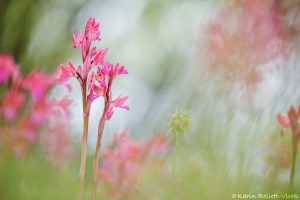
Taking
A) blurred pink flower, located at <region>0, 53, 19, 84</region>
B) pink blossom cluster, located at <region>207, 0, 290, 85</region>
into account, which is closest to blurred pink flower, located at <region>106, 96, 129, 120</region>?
pink blossom cluster, located at <region>207, 0, 290, 85</region>

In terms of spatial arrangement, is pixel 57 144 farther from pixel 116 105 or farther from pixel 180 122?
pixel 116 105

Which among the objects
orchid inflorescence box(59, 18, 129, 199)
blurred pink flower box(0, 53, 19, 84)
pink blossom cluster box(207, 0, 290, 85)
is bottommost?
orchid inflorescence box(59, 18, 129, 199)

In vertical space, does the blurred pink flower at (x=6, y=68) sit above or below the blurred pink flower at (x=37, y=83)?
above

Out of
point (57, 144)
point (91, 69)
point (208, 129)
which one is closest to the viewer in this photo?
point (91, 69)

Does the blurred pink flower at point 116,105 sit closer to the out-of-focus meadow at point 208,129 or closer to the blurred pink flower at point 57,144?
the out-of-focus meadow at point 208,129

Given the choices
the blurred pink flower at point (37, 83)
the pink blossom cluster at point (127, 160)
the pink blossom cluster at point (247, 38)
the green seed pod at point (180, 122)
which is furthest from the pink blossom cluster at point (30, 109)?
the pink blossom cluster at point (247, 38)

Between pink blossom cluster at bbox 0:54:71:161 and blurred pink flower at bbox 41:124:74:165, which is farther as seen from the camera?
blurred pink flower at bbox 41:124:74:165

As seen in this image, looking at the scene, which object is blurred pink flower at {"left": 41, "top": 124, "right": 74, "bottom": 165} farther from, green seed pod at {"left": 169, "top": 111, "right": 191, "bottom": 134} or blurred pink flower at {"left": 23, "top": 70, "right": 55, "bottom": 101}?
green seed pod at {"left": 169, "top": 111, "right": 191, "bottom": 134}

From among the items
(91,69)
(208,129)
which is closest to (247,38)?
(208,129)

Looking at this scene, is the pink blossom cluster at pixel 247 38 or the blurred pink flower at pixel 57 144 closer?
the pink blossom cluster at pixel 247 38
